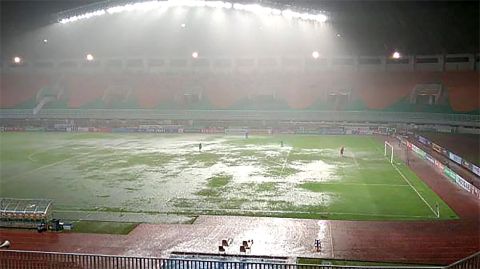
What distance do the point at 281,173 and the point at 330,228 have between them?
13525mm

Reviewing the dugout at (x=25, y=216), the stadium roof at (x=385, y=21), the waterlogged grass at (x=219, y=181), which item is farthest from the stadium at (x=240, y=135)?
the stadium roof at (x=385, y=21)

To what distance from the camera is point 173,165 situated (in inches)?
1508

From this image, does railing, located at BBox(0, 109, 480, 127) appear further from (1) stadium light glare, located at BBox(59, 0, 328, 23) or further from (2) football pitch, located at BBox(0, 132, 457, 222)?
(1) stadium light glare, located at BBox(59, 0, 328, 23)

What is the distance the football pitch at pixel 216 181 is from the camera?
80.0ft

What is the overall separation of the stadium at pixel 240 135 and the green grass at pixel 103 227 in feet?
0.49

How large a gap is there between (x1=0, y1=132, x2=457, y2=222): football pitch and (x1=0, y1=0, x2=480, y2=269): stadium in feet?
0.66

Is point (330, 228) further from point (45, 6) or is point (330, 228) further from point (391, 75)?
point (391, 75)

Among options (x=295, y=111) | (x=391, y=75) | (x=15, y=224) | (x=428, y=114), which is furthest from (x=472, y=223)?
(x=391, y=75)

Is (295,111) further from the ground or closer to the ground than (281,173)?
further from the ground

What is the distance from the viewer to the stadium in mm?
19438

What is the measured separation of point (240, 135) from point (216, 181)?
99.8 feet

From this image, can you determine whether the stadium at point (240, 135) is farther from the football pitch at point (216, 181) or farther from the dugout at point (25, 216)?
the football pitch at point (216, 181)

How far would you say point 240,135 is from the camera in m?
61.9

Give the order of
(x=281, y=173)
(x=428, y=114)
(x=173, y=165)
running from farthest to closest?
(x=428, y=114), (x=173, y=165), (x=281, y=173)
